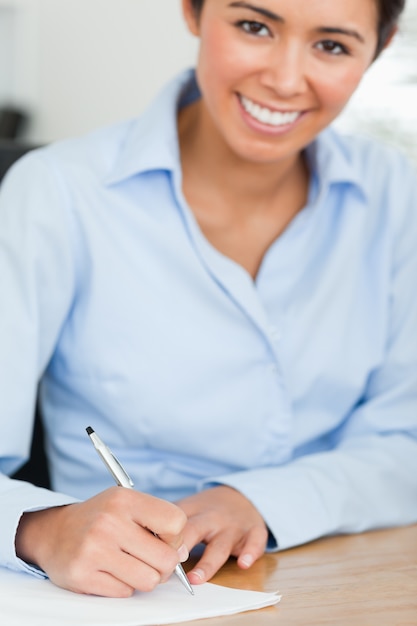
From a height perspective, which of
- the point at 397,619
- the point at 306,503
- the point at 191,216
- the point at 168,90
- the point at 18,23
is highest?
the point at 168,90

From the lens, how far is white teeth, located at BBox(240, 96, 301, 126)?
52.6 inches

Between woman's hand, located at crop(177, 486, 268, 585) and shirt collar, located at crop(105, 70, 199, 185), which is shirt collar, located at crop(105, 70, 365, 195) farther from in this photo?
woman's hand, located at crop(177, 486, 268, 585)

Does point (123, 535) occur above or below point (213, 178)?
below

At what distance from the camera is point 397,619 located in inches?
37.3

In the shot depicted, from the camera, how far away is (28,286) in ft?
4.23

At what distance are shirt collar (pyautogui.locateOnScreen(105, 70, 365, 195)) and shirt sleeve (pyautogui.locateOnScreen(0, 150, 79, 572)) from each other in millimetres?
90

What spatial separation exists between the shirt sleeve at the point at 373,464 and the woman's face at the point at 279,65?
256 mm

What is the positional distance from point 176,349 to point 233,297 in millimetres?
96

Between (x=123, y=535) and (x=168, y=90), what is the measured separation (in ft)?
2.35

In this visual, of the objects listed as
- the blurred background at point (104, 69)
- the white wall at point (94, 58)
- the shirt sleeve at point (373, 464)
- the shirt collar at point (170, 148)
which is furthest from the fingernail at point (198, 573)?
the white wall at point (94, 58)

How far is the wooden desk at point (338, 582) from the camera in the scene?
939 mm

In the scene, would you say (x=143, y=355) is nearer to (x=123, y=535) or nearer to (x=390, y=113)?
(x=123, y=535)

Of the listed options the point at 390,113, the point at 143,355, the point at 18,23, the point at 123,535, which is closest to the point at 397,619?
the point at 123,535

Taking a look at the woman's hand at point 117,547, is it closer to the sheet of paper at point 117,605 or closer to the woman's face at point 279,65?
the sheet of paper at point 117,605
